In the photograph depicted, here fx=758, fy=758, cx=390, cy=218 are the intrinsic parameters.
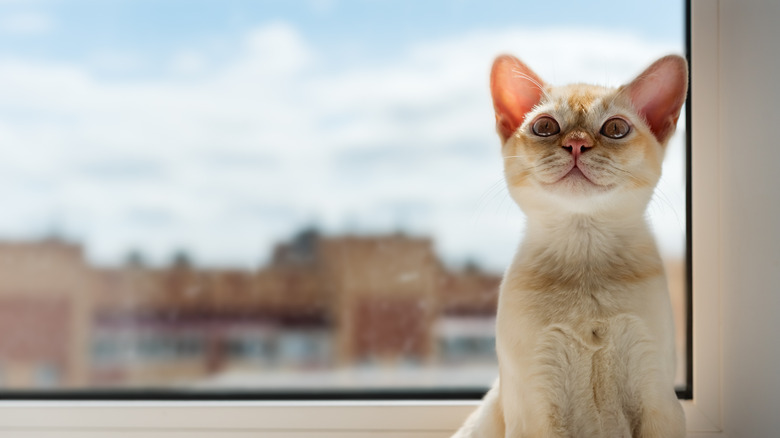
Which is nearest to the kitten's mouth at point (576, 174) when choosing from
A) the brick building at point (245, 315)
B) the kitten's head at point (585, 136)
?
the kitten's head at point (585, 136)

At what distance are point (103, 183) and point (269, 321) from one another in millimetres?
423

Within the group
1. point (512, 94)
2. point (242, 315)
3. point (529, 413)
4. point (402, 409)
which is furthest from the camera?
point (242, 315)

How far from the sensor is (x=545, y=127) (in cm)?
102

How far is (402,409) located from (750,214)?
0.62m

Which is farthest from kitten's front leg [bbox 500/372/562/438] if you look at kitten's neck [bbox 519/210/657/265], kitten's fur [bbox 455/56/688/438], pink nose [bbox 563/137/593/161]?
pink nose [bbox 563/137/593/161]

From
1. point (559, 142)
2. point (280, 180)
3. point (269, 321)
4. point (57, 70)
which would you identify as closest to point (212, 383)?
point (269, 321)

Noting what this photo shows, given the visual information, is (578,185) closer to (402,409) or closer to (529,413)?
(529,413)

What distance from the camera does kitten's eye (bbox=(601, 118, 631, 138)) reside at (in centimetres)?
99

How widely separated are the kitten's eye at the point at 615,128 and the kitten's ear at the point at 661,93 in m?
0.07

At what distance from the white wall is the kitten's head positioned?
0.51 feet

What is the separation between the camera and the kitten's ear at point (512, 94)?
1.08 m

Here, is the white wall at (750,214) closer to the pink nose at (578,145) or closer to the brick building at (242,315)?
the pink nose at (578,145)

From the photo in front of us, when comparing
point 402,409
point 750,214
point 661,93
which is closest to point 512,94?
point 661,93

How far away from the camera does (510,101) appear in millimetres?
1096
